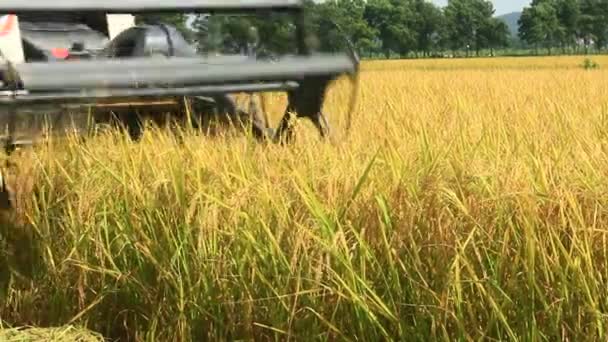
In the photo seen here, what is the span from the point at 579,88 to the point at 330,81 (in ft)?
18.2

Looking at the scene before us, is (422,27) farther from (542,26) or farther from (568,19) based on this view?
(568,19)

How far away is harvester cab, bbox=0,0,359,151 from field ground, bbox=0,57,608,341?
0.23 meters

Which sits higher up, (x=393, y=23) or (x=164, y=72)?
(x=393, y=23)

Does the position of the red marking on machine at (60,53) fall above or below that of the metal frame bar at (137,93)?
above

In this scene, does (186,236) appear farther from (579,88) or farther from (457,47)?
(457,47)

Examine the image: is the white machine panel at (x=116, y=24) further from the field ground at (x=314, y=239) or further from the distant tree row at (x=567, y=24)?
the distant tree row at (x=567, y=24)

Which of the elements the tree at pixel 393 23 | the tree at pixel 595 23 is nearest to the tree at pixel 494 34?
the tree at pixel 393 23

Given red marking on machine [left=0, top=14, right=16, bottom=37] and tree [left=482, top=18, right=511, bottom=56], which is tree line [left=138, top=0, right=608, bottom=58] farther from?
red marking on machine [left=0, top=14, right=16, bottom=37]

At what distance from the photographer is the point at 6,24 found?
3.94m

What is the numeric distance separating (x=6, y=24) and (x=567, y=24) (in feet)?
305

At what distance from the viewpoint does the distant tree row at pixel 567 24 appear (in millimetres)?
87688

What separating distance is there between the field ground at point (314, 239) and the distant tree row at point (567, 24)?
3515 inches

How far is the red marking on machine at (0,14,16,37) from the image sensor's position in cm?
393

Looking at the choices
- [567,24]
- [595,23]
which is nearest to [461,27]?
[567,24]
